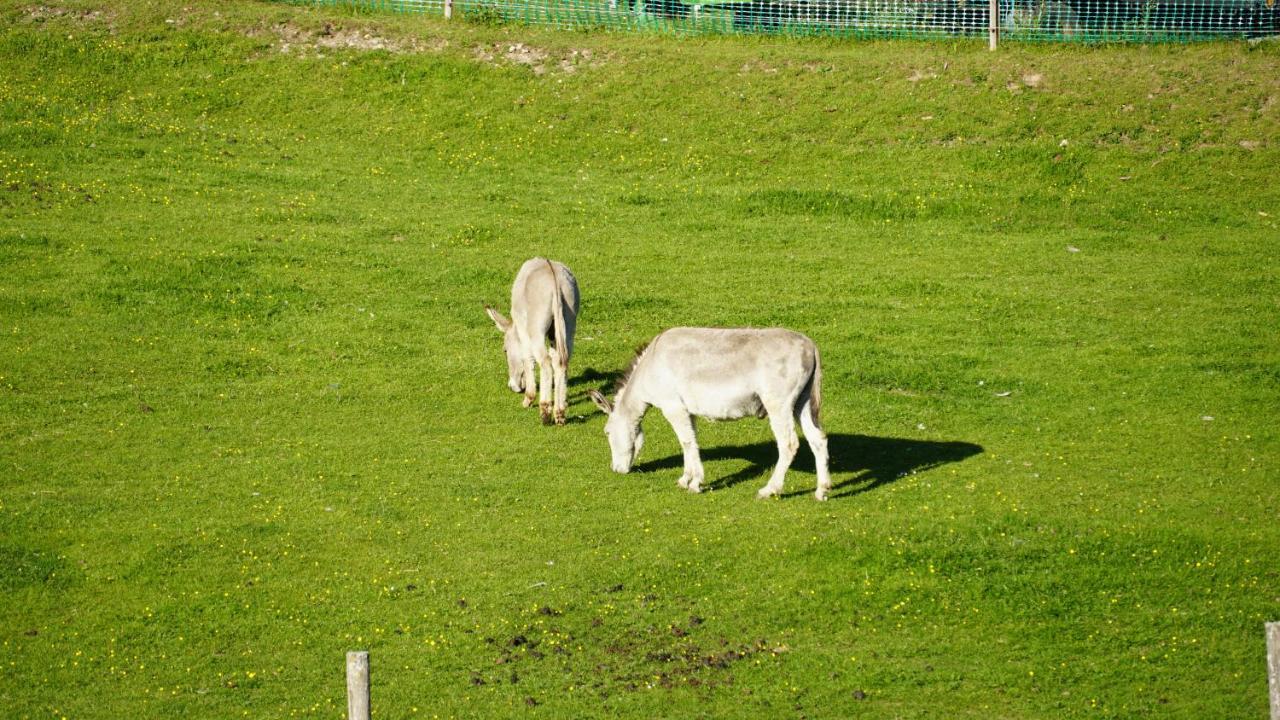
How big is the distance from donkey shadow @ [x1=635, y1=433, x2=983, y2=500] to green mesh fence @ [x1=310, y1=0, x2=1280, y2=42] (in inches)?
842

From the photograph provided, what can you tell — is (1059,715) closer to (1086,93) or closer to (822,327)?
(822,327)

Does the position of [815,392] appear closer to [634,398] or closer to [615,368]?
[634,398]

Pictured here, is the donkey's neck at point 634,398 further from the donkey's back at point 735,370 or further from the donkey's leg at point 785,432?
the donkey's leg at point 785,432

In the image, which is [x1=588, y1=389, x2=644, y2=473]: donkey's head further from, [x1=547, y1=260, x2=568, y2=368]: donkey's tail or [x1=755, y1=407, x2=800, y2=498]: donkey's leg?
[x1=755, y1=407, x2=800, y2=498]: donkey's leg

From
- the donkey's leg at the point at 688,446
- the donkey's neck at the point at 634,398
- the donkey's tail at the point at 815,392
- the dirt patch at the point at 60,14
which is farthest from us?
the dirt patch at the point at 60,14

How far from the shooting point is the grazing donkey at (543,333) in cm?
2111

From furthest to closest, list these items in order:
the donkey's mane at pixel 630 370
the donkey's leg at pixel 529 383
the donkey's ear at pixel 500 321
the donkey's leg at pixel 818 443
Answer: the donkey's ear at pixel 500 321 → the donkey's leg at pixel 529 383 → the donkey's mane at pixel 630 370 → the donkey's leg at pixel 818 443

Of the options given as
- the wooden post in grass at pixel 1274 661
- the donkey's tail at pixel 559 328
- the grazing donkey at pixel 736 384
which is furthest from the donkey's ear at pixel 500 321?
the wooden post in grass at pixel 1274 661

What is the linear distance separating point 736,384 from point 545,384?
429 centimetres

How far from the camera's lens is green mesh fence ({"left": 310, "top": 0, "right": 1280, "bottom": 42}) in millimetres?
38500

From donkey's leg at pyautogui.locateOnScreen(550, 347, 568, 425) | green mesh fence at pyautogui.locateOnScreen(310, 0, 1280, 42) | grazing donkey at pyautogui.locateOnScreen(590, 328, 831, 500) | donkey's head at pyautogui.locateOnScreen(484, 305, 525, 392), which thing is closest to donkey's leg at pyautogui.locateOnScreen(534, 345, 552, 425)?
donkey's leg at pyautogui.locateOnScreen(550, 347, 568, 425)

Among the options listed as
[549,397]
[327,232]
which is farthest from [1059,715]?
A: [327,232]

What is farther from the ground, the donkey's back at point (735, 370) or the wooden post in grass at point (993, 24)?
the wooden post in grass at point (993, 24)

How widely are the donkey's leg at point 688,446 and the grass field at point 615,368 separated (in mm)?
401
